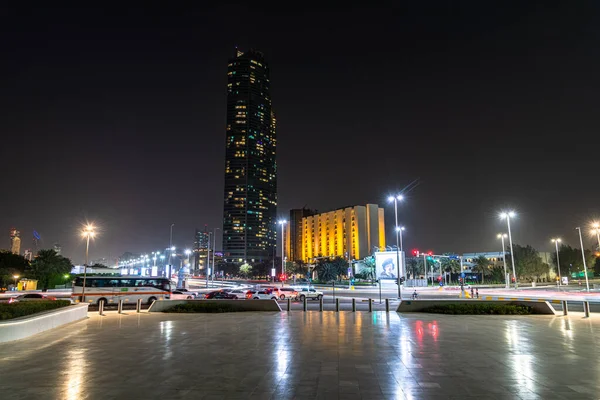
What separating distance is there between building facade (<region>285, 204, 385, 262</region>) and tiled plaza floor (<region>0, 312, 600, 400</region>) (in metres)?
136

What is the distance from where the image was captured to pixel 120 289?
37.0 metres

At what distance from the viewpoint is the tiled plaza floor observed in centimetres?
786

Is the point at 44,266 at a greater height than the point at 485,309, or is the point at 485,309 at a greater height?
the point at 44,266

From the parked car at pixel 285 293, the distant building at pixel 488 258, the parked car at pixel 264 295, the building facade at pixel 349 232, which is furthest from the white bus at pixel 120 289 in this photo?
the building facade at pixel 349 232

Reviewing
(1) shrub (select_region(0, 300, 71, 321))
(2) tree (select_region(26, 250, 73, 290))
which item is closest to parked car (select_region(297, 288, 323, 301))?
(1) shrub (select_region(0, 300, 71, 321))

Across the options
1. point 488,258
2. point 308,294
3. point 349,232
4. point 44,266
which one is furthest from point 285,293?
point 349,232

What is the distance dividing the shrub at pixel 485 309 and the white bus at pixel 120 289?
28659mm

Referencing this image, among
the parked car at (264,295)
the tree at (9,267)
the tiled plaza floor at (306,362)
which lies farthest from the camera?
the tree at (9,267)

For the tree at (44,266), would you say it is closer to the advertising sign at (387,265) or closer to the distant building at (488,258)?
the advertising sign at (387,265)

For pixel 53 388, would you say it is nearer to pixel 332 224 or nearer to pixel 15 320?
pixel 15 320

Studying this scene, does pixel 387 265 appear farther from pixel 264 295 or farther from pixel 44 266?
pixel 44 266

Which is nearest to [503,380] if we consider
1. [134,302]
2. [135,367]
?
[135,367]

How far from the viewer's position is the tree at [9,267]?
62275 mm

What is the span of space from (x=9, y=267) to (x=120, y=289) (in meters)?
45.8
